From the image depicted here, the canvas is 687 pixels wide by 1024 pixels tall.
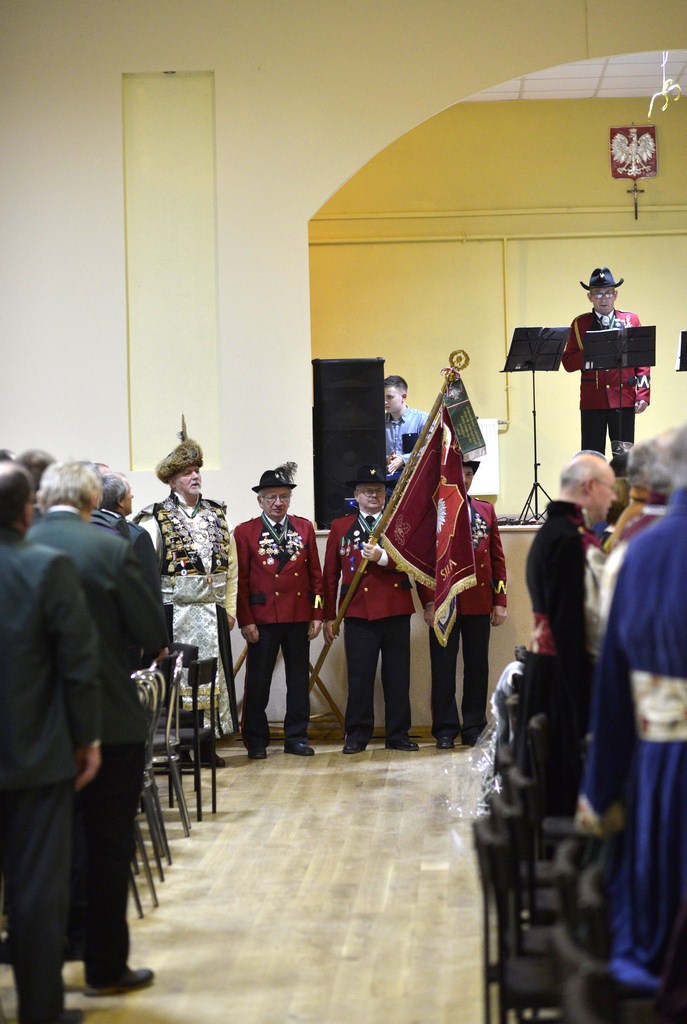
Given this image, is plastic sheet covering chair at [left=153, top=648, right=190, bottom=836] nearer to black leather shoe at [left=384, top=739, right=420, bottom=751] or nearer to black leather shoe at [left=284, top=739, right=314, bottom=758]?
black leather shoe at [left=284, top=739, right=314, bottom=758]

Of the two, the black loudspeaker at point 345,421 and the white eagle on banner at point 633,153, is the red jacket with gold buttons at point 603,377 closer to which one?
the black loudspeaker at point 345,421

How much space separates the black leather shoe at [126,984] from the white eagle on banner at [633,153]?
8854 mm

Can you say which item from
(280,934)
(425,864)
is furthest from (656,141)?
(280,934)

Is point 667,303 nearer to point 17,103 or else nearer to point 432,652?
point 432,652

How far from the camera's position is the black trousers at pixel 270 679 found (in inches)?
287

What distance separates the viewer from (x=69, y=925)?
152 inches

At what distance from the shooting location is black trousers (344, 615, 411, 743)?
24.2 feet

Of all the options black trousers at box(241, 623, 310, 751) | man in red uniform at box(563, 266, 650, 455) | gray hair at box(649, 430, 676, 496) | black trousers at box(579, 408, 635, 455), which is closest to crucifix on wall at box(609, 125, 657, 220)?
man in red uniform at box(563, 266, 650, 455)

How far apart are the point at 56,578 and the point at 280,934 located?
1.61 meters

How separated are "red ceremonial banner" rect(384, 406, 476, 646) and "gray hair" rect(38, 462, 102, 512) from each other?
3868 mm

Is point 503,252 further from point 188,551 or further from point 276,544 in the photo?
point 188,551

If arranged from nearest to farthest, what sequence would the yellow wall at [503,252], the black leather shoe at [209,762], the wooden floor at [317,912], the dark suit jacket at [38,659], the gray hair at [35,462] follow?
the dark suit jacket at [38,659]
the wooden floor at [317,912]
the gray hair at [35,462]
the black leather shoe at [209,762]
the yellow wall at [503,252]

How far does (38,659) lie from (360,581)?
4342mm

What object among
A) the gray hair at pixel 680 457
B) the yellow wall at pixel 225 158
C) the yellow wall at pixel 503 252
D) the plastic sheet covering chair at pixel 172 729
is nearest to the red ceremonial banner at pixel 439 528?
the yellow wall at pixel 225 158
